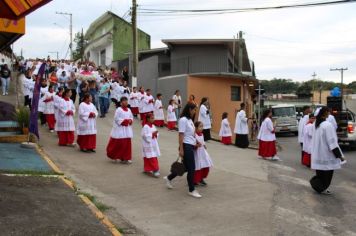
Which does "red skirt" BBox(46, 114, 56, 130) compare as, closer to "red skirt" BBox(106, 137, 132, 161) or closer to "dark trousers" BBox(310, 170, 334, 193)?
"red skirt" BBox(106, 137, 132, 161)

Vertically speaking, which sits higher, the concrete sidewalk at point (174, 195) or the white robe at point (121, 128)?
the white robe at point (121, 128)

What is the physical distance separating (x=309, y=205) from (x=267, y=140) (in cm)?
641

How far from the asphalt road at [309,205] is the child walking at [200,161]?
157 centimetres

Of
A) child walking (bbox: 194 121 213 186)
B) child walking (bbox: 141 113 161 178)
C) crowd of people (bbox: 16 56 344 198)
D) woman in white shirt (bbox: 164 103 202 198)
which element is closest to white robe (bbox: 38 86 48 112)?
crowd of people (bbox: 16 56 344 198)

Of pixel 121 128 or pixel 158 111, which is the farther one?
pixel 158 111

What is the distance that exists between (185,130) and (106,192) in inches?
77.6

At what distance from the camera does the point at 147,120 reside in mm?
11438

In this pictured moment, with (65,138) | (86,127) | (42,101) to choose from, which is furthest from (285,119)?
(86,127)

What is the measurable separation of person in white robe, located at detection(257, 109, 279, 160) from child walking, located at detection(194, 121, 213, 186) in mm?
5554

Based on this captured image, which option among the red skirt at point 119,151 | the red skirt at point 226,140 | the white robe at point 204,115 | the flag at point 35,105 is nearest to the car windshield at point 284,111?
the red skirt at point 226,140

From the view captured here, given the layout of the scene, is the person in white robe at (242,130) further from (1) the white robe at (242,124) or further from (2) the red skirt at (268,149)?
(2) the red skirt at (268,149)

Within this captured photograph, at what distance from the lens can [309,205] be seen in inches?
378

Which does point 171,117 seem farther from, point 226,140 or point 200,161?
point 200,161

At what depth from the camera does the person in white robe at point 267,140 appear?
15.9 meters
